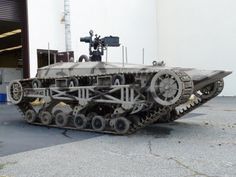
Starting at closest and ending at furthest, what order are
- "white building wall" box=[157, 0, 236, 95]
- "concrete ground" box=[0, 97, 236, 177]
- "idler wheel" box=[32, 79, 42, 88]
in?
"concrete ground" box=[0, 97, 236, 177] → "idler wheel" box=[32, 79, 42, 88] → "white building wall" box=[157, 0, 236, 95]

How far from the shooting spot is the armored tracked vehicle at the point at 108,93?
8734mm

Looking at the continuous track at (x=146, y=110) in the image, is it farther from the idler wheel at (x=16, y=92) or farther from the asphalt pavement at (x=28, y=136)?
the asphalt pavement at (x=28, y=136)

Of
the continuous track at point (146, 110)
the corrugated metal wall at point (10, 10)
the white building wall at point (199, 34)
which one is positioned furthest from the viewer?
the white building wall at point (199, 34)

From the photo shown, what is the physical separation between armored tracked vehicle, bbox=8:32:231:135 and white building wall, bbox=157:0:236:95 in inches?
468

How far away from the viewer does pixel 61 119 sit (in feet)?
34.7

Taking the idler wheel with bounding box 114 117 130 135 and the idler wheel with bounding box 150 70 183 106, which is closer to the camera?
the idler wheel with bounding box 150 70 183 106

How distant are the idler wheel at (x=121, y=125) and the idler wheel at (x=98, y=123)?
362 mm

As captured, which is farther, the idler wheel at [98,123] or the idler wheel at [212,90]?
the idler wheel at [212,90]

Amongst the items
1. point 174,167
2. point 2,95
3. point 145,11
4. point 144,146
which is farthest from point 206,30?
point 174,167

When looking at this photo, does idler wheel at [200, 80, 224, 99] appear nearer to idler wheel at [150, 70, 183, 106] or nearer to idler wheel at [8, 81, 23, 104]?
idler wheel at [150, 70, 183, 106]

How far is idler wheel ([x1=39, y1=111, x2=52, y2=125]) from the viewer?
1088 centimetres

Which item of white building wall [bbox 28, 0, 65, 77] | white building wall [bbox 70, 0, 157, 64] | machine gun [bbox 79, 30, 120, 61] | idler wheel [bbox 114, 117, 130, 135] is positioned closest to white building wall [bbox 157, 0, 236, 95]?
white building wall [bbox 70, 0, 157, 64]

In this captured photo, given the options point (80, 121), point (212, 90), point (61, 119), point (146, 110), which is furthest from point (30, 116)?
point (212, 90)

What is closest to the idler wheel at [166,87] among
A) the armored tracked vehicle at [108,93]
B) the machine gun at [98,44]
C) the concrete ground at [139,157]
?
the armored tracked vehicle at [108,93]
